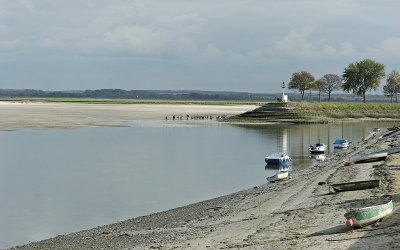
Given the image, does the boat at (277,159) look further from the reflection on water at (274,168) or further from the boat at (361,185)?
→ the boat at (361,185)

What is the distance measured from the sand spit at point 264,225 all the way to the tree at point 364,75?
126 m

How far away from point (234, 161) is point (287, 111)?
245 feet

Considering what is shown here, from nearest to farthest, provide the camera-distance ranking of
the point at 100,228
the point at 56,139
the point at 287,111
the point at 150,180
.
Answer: the point at 100,228, the point at 150,180, the point at 56,139, the point at 287,111

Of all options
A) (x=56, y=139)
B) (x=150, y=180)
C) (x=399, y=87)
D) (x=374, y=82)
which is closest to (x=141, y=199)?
(x=150, y=180)

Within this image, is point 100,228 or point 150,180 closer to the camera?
point 100,228

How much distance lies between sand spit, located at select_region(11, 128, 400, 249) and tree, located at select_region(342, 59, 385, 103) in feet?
412

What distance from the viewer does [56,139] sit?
7569cm

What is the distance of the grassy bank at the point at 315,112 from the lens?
12562cm

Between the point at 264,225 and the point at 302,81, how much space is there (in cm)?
14712

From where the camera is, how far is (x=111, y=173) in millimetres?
45781

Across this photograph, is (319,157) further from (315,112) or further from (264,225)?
(315,112)

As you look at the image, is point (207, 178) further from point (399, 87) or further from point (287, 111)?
point (399, 87)

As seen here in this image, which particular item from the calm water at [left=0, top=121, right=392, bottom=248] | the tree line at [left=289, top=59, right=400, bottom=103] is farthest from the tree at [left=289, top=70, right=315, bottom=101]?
the calm water at [left=0, top=121, right=392, bottom=248]

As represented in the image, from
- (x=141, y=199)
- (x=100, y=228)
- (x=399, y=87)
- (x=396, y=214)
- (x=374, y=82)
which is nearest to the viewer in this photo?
(x=396, y=214)
